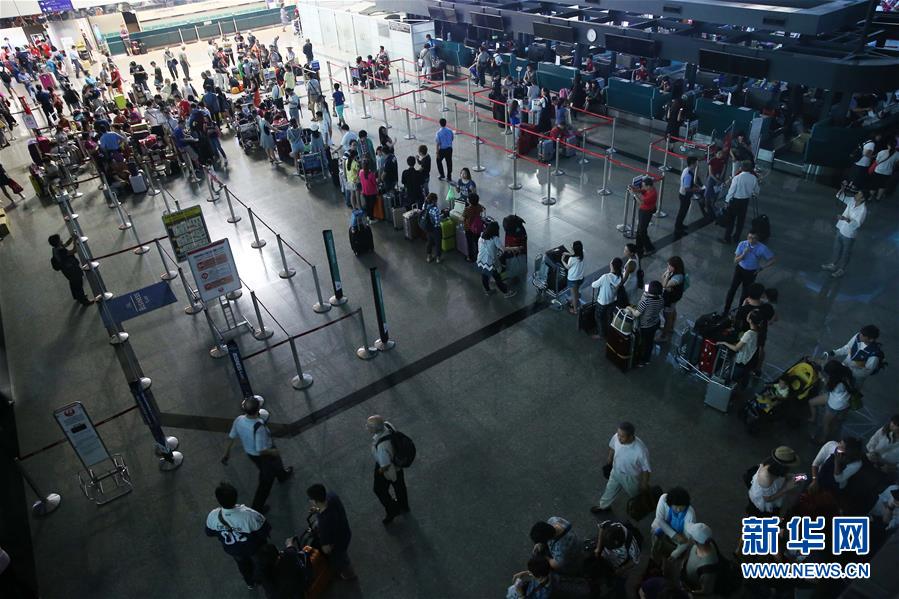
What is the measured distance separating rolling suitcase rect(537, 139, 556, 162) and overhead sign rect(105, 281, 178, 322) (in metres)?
10.5

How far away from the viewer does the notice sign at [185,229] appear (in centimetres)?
943

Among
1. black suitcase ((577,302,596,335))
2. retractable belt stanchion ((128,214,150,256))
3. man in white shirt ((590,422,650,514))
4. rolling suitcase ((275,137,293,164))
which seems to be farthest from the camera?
rolling suitcase ((275,137,293,164))

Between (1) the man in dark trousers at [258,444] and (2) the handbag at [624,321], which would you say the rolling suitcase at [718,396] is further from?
(1) the man in dark trousers at [258,444]

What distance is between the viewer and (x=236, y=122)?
19.0m

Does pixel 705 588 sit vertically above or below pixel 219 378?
above

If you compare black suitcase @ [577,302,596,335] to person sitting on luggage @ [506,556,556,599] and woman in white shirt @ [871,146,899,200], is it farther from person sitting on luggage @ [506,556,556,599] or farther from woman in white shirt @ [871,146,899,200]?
woman in white shirt @ [871,146,899,200]

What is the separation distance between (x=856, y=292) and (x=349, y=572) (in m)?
9.50

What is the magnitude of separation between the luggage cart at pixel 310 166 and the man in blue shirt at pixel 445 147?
127 inches

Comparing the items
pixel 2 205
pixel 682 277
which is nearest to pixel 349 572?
pixel 682 277

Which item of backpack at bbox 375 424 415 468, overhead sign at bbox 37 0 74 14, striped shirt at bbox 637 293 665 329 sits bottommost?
striped shirt at bbox 637 293 665 329

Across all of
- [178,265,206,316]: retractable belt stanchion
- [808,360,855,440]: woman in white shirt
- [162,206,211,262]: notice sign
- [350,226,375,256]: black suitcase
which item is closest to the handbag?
[808,360,855,440]: woman in white shirt

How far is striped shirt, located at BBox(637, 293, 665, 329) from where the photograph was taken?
7.99 m

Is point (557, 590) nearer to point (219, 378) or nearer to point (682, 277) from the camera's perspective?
point (682, 277)

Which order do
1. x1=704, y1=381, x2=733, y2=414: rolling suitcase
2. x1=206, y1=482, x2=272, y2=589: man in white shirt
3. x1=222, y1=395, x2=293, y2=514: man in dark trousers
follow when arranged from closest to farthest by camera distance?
1. x1=206, y1=482, x2=272, y2=589: man in white shirt
2. x1=222, y1=395, x2=293, y2=514: man in dark trousers
3. x1=704, y1=381, x2=733, y2=414: rolling suitcase
